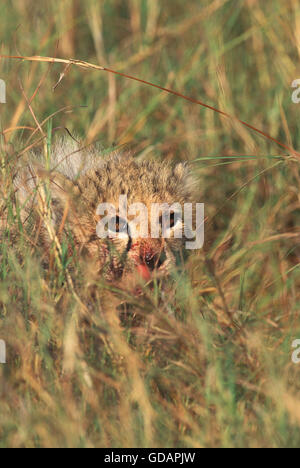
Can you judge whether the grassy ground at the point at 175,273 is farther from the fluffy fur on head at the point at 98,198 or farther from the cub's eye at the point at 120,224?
the cub's eye at the point at 120,224

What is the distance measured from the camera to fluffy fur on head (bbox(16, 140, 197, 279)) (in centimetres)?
300

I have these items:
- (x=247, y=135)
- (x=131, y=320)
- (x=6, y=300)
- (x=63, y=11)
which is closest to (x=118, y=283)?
(x=131, y=320)

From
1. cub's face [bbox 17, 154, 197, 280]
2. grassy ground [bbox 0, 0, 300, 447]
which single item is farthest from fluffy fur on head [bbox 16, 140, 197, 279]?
grassy ground [bbox 0, 0, 300, 447]

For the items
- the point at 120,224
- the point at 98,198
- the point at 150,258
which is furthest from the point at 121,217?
the point at 150,258

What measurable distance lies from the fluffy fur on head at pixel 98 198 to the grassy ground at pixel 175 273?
154mm

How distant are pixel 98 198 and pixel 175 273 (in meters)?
0.60

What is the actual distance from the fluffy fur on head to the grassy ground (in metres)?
0.15

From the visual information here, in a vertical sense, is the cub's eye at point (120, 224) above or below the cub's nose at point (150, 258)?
above

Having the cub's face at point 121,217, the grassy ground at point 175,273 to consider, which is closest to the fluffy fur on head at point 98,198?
the cub's face at point 121,217

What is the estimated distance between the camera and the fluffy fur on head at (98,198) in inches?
118

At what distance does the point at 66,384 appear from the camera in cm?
245

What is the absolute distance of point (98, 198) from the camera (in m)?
3.20

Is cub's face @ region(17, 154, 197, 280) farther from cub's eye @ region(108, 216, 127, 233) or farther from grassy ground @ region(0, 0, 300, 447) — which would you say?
grassy ground @ region(0, 0, 300, 447)
